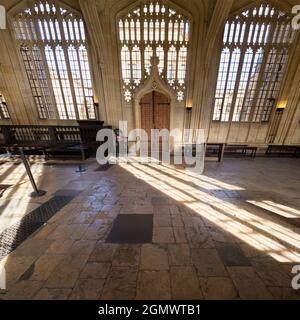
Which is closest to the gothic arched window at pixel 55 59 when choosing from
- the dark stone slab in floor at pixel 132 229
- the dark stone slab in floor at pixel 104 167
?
the dark stone slab in floor at pixel 104 167

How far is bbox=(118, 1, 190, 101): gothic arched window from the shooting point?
704cm

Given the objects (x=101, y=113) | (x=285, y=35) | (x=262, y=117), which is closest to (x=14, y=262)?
(x=101, y=113)

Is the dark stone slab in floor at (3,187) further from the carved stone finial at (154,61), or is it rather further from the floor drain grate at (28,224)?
the carved stone finial at (154,61)

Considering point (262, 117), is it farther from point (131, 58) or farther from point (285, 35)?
point (131, 58)

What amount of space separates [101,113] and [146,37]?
188 inches

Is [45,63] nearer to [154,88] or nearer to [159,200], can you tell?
[154,88]

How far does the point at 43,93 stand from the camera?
8641 mm

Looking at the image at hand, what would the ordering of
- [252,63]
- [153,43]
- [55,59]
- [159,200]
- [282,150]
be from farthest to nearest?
1. [282,150]
2. [55,59]
3. [252,63]
4. [153,43]
5. [159,200]

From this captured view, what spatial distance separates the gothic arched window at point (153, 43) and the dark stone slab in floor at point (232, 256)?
26.5 feet

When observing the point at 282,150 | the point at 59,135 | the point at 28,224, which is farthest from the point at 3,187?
the point at 282,150

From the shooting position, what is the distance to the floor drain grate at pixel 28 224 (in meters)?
2.19

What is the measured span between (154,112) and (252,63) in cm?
614

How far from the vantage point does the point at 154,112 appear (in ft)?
28.4

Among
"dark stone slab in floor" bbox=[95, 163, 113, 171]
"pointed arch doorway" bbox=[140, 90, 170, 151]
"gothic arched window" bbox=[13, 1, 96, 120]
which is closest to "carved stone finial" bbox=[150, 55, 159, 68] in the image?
A: "pointed arch doorway" bbox=[140, 90, 170, 151]
